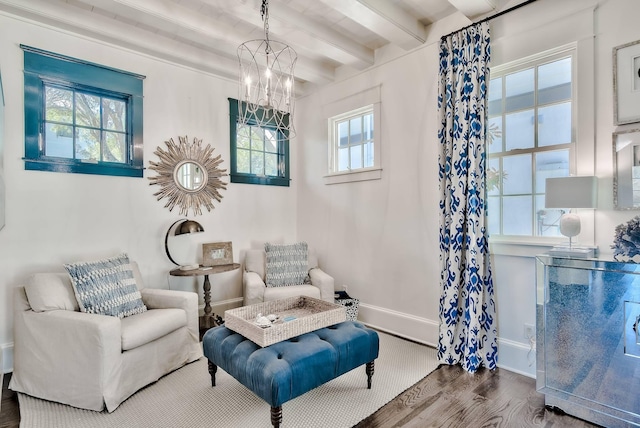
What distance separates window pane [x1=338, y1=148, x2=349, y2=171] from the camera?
13.7ft

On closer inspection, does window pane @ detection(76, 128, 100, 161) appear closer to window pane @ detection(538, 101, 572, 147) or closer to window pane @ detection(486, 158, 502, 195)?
window pane @ detection(486, 158, 502, 195)

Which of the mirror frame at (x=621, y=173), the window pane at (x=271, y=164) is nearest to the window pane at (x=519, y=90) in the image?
the mirror frame at (x=621, y=173)

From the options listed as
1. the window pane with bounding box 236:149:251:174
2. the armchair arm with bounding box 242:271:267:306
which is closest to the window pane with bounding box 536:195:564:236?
the armchair arm with bounding box 242:271:267:306

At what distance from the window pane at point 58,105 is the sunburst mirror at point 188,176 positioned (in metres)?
0.79

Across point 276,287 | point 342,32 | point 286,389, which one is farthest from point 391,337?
point 342,32

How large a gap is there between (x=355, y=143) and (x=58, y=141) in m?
3.00

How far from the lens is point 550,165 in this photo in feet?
8.50

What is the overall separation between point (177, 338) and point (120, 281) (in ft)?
2.12

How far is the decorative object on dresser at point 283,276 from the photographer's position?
346 cm

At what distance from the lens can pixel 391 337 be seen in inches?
133

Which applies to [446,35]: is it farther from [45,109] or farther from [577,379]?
[45,109]

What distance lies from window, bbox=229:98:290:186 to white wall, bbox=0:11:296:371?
0.10 metres

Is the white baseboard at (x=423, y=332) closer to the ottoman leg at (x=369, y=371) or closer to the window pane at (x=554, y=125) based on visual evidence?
the ottoman leg at (x=369, y=371)

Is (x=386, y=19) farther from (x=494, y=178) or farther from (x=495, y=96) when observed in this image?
(x=494, y=178)
